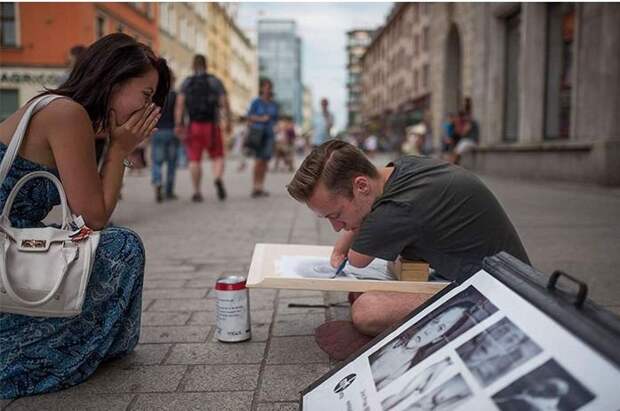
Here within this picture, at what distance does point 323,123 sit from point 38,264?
1495 centimetres

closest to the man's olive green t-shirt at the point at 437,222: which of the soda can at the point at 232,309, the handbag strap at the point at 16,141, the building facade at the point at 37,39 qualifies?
→ the soda can at the point at 232,309

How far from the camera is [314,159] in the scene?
8.28 ft

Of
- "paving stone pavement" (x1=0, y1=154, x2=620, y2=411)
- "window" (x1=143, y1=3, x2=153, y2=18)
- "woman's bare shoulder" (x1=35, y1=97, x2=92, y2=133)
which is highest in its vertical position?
"window" (x1=143, y1=3, x2=153, y2=18)

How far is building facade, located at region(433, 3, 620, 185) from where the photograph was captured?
33.5 ft

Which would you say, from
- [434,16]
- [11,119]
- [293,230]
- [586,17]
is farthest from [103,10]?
[11,119]

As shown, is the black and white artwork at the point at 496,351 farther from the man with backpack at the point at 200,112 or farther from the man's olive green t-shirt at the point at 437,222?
the man with backpack at the point at 200,112

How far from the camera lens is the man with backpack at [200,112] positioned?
29.6ft

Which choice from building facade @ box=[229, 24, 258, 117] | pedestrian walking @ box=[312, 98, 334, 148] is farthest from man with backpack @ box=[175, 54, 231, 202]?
building facade @ box=[229, 24, 258, 117]

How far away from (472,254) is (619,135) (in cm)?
890

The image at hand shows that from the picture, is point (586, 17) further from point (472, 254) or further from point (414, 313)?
point (414, 313)

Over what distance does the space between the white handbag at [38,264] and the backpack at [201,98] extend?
695cm

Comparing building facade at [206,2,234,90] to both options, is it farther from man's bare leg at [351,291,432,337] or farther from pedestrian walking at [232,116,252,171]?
man's bare leg at [351,291,432,337]

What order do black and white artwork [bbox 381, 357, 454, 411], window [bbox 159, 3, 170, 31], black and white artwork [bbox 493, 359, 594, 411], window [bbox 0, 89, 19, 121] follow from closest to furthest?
1. black and white artwork [bbox 493, 359, 594, 411]
2. black and white artwork [bbox 381, 357, 454, 411]
3. window [bbox 0, 89, 19, 121]
4. window [bbox 159, 3, 170, 31]

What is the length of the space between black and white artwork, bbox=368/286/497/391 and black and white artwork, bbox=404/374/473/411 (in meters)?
0.17
